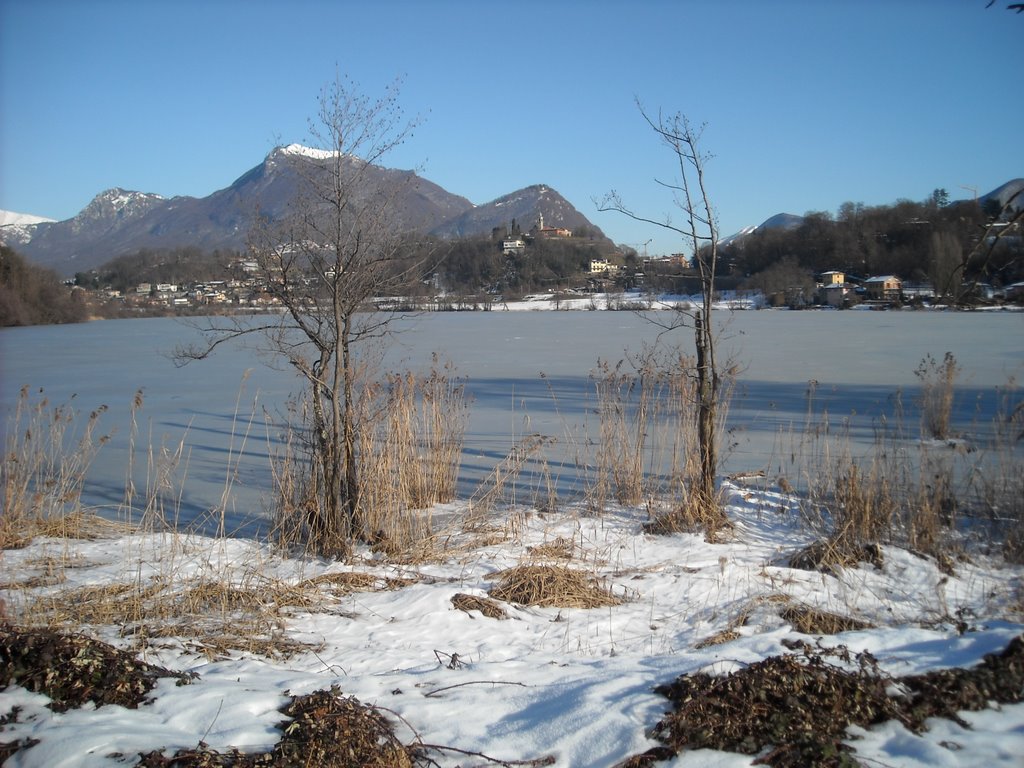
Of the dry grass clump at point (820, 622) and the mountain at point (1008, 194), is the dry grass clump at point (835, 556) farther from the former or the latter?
the mountain at point (1008, 194)

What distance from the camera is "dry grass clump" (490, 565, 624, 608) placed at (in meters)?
4.40

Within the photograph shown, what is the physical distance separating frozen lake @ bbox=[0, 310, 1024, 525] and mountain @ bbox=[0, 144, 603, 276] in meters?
1.20

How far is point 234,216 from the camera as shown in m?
5.93

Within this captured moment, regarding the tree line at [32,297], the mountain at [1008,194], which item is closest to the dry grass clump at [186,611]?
the mountain at [1008,194]

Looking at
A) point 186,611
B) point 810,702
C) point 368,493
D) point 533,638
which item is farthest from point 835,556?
point 186,611

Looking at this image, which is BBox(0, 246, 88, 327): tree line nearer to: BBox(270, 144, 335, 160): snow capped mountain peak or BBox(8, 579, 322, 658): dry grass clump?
BBox(270, 144, 335, 160): snow capped mountain peak

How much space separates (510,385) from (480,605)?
887 cm

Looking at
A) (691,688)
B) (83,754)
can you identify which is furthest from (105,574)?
(691,688)

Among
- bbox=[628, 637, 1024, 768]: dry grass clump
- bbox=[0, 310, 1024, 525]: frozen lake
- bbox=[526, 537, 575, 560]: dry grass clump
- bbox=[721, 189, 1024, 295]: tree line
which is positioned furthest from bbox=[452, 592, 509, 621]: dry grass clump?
bbox=[721, 189, 1024, 295]: tree line

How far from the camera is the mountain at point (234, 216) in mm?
5805

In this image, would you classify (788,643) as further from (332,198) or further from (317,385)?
(332,198)

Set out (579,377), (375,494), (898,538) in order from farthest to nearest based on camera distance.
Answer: (579,377)
(375,494)
(898,538)

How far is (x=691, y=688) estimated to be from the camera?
262 cm

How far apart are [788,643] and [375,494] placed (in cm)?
346
